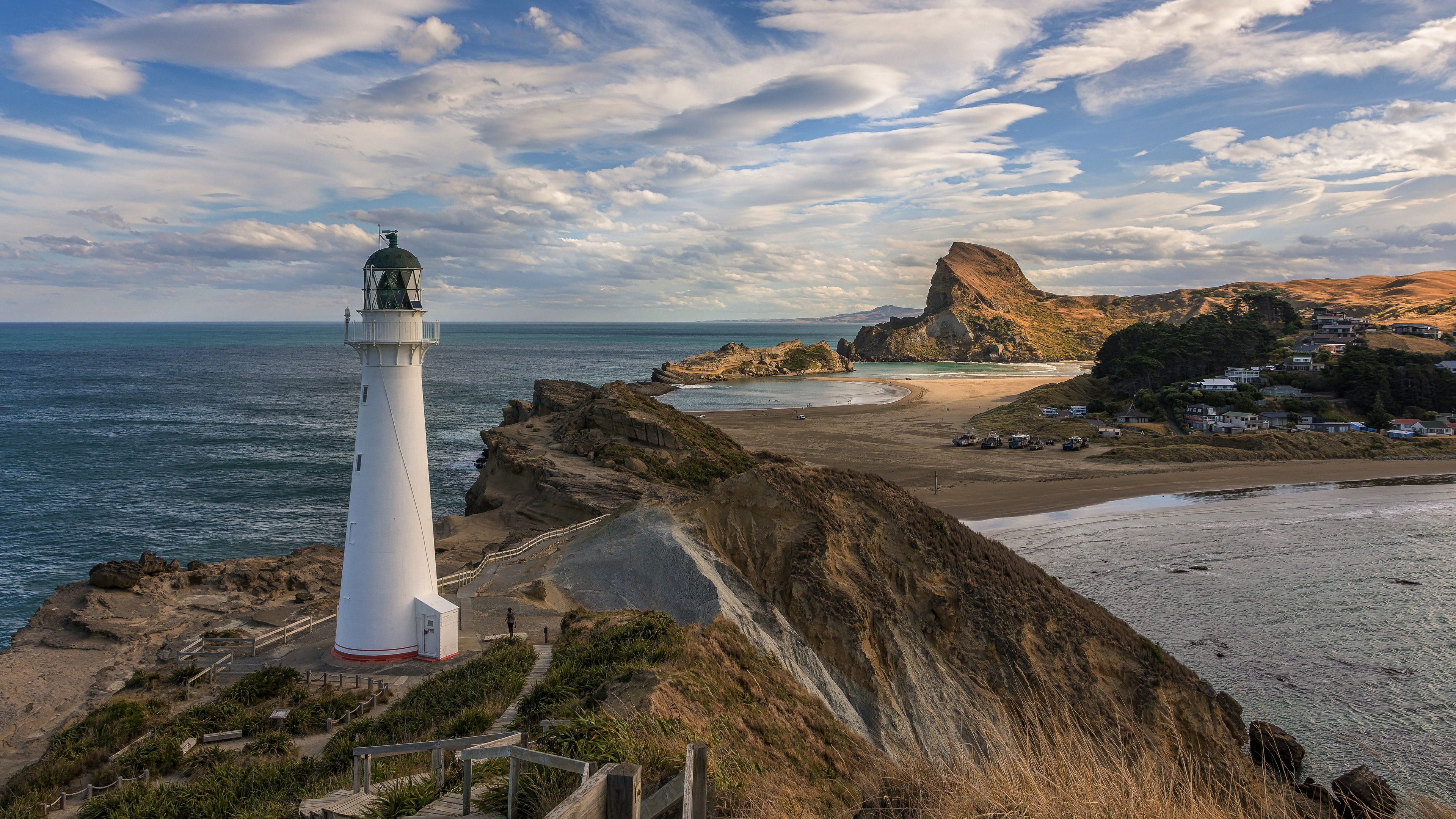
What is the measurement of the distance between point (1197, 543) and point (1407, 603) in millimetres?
7927

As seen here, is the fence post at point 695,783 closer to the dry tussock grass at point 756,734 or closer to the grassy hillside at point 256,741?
the dry tussock grass at point 756,734

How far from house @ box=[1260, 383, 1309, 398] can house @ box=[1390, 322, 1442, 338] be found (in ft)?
124

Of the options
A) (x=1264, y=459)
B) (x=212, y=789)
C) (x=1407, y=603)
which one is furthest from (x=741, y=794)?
(x=1264, y=459)

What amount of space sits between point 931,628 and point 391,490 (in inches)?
445

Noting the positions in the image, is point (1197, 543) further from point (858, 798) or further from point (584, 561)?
point (858, 798)

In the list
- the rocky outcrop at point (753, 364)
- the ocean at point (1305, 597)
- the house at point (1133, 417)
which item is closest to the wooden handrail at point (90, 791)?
the ocean at point (1305, 597)

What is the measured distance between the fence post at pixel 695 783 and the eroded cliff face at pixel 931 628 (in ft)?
32.7

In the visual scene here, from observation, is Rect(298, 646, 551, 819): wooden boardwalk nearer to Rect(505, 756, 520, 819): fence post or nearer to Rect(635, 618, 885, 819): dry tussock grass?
Rect(505, 756, 520, 819): fence post

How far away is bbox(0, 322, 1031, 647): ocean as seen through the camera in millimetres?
33875

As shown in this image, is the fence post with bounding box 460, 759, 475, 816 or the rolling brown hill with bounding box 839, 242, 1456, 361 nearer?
the fence post with bounding box 460, 759, 475, 816

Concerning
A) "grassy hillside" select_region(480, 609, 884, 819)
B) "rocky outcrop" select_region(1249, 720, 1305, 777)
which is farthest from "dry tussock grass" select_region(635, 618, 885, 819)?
"rocky outcrop" select_region(1249, 720, 1305, 777)

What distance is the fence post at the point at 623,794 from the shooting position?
468 cm

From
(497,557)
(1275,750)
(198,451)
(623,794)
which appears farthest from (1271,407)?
(198,451)

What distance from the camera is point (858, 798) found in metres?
7.93
